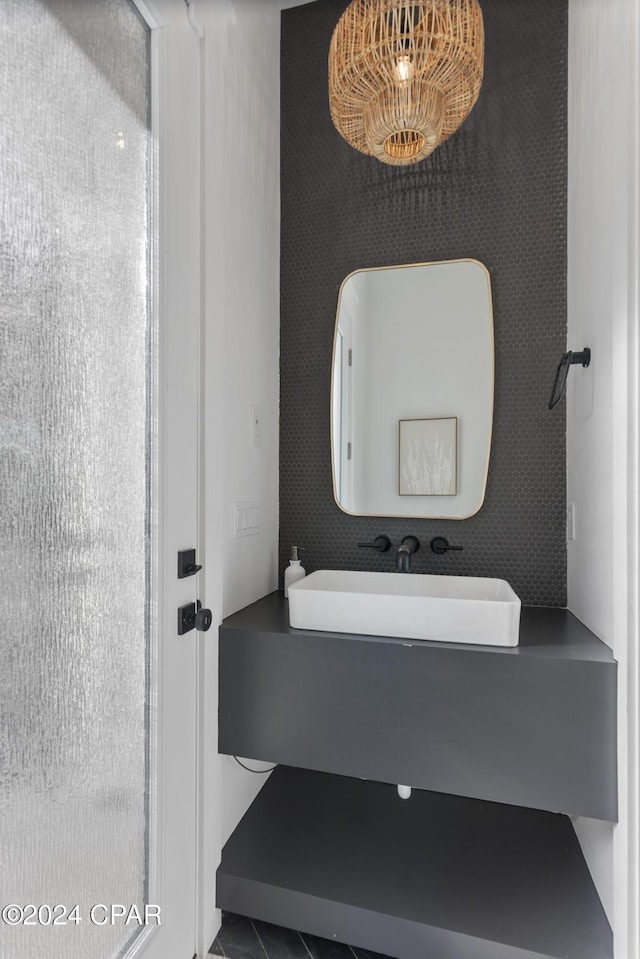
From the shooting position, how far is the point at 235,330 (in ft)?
4.96

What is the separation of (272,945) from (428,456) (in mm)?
1393

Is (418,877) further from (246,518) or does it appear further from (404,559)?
(246,518)

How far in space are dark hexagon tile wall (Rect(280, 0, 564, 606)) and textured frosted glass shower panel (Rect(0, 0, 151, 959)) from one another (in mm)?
829

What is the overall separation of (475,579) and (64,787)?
3.75 feet

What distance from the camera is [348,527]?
1.79 metres

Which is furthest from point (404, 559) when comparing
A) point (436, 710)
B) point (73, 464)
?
point (73, 464)

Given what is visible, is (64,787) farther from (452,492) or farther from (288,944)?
(452,492)

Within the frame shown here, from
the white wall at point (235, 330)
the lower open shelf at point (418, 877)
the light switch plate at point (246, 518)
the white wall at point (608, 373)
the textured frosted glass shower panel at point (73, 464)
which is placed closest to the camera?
the textured frosted glass shower panel at point (73, 464)

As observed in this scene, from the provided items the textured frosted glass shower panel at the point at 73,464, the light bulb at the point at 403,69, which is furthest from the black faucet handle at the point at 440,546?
the light bulb at the point at 403,69

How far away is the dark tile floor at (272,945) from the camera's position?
1.27 metres

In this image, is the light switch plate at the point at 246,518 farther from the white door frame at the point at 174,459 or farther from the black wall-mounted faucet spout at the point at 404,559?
the black wall-mounted faucet spout at the point at 404,559

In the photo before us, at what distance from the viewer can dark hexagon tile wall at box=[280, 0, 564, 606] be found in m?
1.62

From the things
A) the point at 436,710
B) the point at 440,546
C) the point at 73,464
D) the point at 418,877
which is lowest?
the point at 418,877

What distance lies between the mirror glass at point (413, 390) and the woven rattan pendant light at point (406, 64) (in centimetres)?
54
